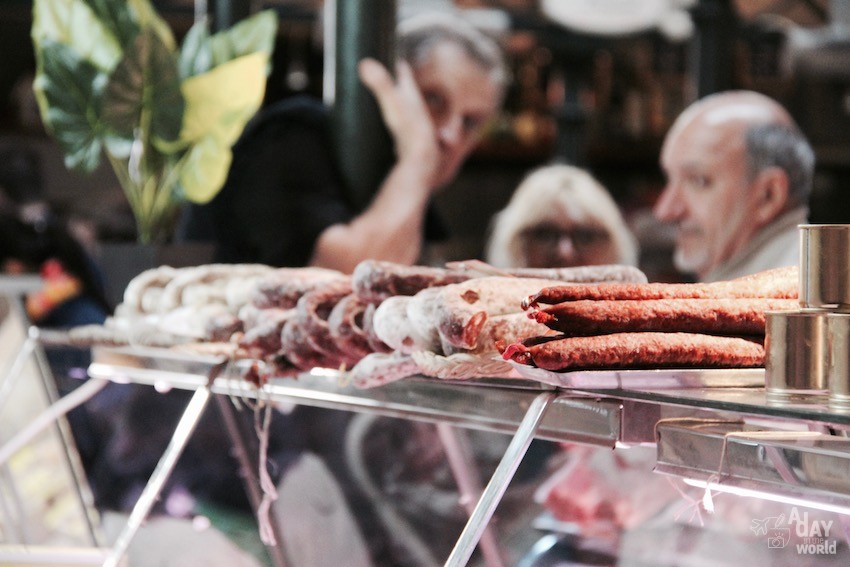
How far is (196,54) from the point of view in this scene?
2309 millimetres

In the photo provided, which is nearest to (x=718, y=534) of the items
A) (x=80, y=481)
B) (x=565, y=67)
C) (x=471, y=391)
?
(x=471, y=391)

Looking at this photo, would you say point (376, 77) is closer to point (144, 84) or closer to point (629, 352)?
point (144, 84)

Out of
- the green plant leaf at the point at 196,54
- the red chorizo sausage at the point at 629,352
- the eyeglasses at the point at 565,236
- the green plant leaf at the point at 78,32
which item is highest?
the green plant leaf at the point at 78,32

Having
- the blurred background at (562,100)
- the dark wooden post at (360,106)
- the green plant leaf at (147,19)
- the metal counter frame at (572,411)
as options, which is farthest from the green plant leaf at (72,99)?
the blurred background at (562,100)

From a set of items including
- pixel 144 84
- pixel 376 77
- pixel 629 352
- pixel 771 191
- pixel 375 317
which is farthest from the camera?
pixel 771 191

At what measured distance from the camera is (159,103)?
7.47ft

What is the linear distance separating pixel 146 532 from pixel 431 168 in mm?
1448

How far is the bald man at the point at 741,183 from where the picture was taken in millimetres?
2947

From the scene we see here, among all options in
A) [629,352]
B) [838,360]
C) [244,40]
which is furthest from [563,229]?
[838,360]

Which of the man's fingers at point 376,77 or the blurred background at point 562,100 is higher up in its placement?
the man's fingers at point 376,77

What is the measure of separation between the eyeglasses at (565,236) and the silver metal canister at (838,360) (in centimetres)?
282

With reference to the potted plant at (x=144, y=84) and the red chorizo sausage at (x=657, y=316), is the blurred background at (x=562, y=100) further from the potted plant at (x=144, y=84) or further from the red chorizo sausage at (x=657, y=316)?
the red chorizo sausage at (x=657, y=316)
